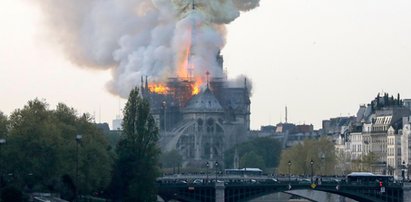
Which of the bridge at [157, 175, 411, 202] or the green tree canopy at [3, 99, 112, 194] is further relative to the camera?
the bridge at [157, 175, 411, 202]

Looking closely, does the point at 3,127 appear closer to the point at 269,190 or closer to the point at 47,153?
the point at 47,153

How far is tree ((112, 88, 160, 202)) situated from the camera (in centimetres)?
12781

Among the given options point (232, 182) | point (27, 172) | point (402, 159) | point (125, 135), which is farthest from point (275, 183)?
point (402, 159)

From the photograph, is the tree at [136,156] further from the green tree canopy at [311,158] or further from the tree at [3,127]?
the green tree canopy at [311,158]

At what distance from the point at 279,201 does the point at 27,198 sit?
8157cm

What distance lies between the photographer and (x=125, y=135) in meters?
135

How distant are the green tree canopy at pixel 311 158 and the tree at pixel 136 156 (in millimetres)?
58745

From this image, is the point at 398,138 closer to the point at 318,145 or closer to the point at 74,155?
the point at 318,145

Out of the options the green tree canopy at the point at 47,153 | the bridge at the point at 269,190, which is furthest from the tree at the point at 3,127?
the bridge at the point at 269,190

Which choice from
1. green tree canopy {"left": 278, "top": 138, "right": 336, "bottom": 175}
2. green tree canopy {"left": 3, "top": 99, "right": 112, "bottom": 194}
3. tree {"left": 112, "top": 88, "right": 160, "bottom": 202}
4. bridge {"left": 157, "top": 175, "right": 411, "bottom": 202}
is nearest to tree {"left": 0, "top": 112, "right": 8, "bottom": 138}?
green tree canopy {"left": 3, "top": 99, "right": 112, "bottom": 194}

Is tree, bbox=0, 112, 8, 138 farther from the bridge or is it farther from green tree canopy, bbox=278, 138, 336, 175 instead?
green tree canopy, bbox=278, 138, 336, 175

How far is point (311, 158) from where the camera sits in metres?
193

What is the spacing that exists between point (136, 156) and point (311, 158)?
63.3 meters

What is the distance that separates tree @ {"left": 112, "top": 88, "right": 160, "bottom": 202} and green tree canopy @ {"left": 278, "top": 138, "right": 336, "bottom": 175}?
58745 millimetres
